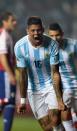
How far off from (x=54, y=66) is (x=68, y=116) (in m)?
0.98

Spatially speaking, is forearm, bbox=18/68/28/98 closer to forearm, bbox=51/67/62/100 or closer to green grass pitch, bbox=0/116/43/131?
forearm, bbox=51/67/62/100

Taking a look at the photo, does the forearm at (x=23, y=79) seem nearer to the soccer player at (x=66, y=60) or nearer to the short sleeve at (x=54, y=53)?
the short sleeve at (x=54, y=53)

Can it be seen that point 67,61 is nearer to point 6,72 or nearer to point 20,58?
point 6,72

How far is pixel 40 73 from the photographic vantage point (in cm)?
988

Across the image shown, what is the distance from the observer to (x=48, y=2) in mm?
24188

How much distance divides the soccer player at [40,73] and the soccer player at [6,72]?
1.04 m

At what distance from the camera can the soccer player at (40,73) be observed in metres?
9.61

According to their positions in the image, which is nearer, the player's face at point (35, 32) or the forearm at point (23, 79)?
the player's face at point (35, 32)

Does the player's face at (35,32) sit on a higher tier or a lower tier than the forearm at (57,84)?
higher

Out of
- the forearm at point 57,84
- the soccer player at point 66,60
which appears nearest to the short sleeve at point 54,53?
the forearm at point 57,84

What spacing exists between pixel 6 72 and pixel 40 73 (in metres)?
1.46

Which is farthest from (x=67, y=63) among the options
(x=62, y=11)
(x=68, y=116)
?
(x=62, y=11)

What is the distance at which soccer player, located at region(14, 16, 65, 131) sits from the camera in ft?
31.5

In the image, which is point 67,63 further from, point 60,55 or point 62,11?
point 62,11
